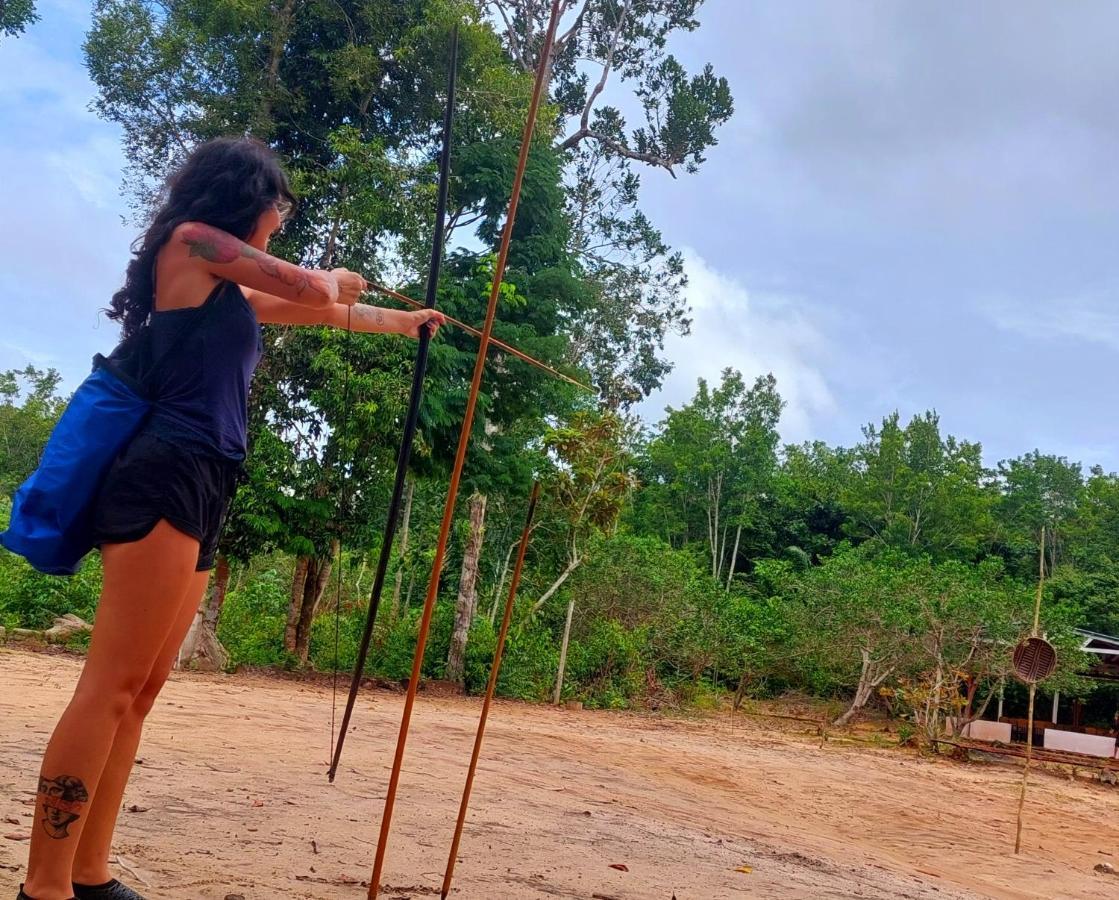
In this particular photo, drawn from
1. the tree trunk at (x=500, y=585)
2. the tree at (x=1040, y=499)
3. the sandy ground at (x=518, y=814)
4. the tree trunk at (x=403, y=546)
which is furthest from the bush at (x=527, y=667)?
the tree at (x=1040, y=499)

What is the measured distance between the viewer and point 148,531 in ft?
4.81

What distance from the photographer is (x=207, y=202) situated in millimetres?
1647

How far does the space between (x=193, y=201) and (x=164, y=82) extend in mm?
9842

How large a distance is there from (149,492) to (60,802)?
0.49m

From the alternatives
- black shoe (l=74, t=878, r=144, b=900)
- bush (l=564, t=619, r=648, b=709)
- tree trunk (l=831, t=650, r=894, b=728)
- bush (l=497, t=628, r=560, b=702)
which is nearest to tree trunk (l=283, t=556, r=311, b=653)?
bush (l=497, t=628, r=560, b=702)

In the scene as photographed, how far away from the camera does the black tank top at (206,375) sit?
1.53m

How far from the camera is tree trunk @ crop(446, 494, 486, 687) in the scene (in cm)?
1242

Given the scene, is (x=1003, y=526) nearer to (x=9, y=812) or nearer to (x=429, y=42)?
(x=429, y=42)

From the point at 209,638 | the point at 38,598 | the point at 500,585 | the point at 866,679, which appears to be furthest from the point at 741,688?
the point at 38,598

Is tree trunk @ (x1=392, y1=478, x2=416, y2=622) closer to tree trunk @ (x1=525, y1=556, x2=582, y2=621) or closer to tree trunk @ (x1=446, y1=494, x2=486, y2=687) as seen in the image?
tree trunk @ (x1=446, y1=494, x2=486, y2=687)

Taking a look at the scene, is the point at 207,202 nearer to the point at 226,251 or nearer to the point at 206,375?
the point at 226,251

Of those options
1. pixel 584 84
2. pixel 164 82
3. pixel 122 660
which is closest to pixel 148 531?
pixel 122 660

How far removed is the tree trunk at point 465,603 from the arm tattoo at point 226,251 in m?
11.0

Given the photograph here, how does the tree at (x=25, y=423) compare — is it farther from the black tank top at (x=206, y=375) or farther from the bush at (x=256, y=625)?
the black tank top at (x=206, y=375)
